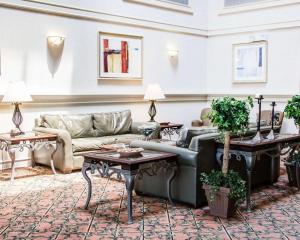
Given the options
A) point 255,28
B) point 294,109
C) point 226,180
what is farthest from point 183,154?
point 255,28

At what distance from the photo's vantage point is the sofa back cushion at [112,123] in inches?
274

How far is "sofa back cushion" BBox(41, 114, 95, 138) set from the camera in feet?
20.9

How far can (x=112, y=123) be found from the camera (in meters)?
7.11

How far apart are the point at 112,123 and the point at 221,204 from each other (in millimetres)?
3422

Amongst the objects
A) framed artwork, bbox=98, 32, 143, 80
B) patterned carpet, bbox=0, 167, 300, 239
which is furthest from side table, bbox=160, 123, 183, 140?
patterned carpet, bbox=0, 167, 300, 239

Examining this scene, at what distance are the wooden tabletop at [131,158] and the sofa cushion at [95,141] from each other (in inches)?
71.0

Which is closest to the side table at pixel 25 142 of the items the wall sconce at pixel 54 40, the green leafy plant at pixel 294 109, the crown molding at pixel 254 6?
the wall sconce at pixel 54 40

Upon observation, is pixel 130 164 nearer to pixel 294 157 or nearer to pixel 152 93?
pixel 294 157

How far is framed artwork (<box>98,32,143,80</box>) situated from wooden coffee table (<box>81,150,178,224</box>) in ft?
10.6

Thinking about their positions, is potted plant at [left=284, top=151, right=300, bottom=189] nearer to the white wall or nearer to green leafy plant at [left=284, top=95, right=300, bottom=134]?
green leafy plant at [left=284, top=95, right=300, bottom=134]

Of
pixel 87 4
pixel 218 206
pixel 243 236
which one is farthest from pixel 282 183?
pixel 87 4

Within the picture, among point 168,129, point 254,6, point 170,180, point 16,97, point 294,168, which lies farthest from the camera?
point 254,6

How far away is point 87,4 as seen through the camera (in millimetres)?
7074

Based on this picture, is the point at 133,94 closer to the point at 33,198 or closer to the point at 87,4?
the point at 87,4
